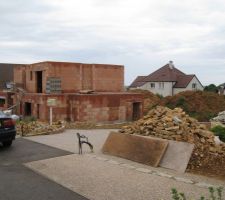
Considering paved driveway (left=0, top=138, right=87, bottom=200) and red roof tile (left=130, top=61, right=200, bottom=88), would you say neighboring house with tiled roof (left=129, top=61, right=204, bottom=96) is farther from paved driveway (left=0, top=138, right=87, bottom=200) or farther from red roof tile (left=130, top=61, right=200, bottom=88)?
paved driveway (left=0, top=138, right=87, bottom=200)

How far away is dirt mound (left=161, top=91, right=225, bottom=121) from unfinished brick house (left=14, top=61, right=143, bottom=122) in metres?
15.3

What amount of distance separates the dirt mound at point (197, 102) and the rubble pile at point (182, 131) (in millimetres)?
33333

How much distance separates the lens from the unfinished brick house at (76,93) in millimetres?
26047

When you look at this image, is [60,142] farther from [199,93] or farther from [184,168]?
[199,93]

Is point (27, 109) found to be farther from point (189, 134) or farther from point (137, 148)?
point (189, 134)

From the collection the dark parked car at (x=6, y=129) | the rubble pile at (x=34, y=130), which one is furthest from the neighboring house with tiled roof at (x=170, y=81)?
the dark parked car at (x=6, y=129)

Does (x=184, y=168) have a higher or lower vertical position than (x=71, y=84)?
lower

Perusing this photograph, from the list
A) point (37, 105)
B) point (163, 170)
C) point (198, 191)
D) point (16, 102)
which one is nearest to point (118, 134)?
point (163, 170)

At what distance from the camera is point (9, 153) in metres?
10.9

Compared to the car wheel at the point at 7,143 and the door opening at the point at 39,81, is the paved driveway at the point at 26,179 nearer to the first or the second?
the car wheel at the point at 7,143

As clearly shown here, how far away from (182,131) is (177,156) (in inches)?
48.7

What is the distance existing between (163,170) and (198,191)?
1754 mm

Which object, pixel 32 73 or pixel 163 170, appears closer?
pixel 163 170

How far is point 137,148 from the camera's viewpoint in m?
9.76
